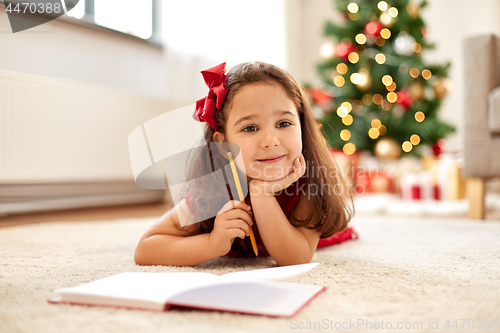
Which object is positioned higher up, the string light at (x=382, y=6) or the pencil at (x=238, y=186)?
the string light at (x=382, y=6)

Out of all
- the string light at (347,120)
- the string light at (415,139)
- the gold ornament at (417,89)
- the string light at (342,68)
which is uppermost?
the string light at (342,68)

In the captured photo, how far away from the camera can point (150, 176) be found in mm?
1029

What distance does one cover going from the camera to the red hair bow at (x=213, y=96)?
76 cm

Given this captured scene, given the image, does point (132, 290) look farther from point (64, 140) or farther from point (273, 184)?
point (64, 140)

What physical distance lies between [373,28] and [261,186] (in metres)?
1.97

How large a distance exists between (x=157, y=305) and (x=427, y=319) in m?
0.31

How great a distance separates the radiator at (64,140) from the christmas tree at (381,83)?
1040mm

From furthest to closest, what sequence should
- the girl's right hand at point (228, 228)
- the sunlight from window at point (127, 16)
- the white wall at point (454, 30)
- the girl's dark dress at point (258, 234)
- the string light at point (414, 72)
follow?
the white wall at point (454, 30) < the string light at point (414, 72) < the sunlight from window at point (127, 16) < the girl's dark dress at point (258, 234) < the girl's right hand at point (228, 228)

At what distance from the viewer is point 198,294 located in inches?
18.9

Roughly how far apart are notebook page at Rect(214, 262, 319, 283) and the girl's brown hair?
0.13 meters

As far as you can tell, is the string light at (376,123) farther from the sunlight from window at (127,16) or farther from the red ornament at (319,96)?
the sunlight from window at (127,16)

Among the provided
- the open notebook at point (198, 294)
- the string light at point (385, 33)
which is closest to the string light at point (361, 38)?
the string light at point (385, 33)

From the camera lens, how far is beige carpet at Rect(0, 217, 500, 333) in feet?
1.41

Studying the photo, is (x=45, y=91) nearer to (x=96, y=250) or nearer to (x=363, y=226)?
(x=96, y=250)
